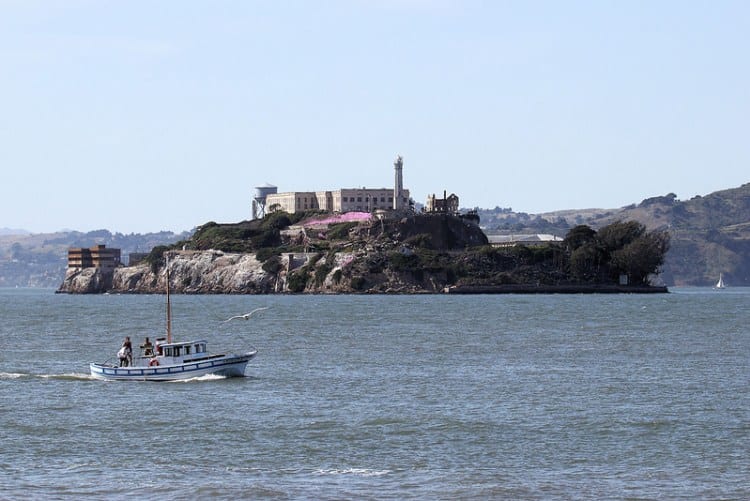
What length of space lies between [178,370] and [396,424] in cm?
1806

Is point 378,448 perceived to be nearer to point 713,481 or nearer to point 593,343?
point 713,481

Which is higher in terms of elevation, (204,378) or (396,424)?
(204,378)

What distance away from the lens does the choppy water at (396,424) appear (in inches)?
1416

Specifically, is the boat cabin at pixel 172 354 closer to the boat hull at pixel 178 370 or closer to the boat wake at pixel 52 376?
the boat hull at pixel 178 370

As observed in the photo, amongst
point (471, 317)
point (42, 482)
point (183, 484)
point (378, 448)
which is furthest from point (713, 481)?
point (471, 317)

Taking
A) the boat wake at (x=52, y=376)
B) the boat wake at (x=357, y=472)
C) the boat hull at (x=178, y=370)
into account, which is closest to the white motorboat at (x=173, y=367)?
the boat hull at (x=178, y=370)

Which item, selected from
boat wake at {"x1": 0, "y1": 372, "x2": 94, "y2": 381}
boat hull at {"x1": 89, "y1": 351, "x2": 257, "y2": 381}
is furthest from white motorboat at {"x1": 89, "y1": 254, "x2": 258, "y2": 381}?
boat wake at {"x1": 0, "y1": 372, "x2": 94, "y2": 381}

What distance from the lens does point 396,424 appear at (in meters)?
46.3

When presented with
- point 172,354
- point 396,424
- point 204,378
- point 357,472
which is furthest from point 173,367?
point 357,472

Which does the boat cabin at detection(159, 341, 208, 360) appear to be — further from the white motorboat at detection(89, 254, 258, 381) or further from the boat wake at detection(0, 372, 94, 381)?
the boat wake at detection(0, 372, 94, 381)

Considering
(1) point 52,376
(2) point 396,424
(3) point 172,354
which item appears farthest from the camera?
(1) point 52,376

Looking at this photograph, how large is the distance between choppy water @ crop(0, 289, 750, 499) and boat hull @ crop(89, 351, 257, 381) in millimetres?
699

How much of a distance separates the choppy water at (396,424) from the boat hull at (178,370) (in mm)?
699

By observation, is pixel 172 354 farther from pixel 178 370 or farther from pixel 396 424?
pixel 396 424
